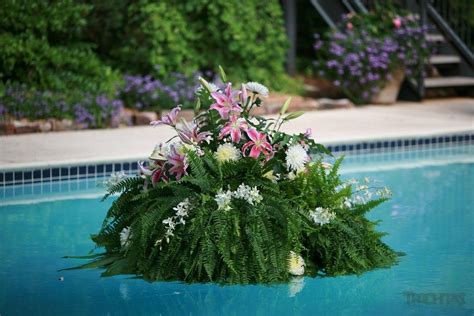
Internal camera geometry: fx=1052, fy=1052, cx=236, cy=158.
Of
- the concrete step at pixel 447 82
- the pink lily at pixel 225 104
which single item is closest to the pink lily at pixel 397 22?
the concrete step at pixel 447 82

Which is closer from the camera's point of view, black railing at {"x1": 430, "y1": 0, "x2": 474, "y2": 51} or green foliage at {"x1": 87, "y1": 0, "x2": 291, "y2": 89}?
green foliage at {"x1": 87, "y1": 0, "x2": 291, "y2": 89}

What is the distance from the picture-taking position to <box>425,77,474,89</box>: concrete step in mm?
11622

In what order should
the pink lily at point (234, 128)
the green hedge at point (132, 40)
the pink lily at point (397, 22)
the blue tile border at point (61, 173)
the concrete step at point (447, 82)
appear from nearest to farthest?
the pink lily at point (234, 128)
the blue tile border at point (61, 173)
the green hedge at point (132, 40)
the pink lily at point (397, 22)
the concrete step at point (447, 82)

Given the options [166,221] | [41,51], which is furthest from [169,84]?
[166,221]

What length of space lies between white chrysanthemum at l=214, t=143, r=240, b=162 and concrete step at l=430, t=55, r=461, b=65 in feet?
24.6

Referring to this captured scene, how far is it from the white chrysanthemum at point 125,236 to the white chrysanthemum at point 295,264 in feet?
2.41

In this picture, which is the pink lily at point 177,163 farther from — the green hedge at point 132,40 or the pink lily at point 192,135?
the green hedge at point 132,40

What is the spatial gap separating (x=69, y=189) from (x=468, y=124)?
3.95m

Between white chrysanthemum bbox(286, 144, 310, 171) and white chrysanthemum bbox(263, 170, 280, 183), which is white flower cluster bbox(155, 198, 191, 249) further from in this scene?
white chrysanthemum bbox(286, 144, 310, 171)

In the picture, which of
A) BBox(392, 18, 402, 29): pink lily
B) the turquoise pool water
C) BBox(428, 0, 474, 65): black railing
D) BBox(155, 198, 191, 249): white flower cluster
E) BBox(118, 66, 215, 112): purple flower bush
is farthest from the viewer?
BBox(428, 0, 474, 65): black railing

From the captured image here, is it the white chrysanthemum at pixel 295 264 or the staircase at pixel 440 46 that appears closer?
the white chrysanthemum at pixel 295 264

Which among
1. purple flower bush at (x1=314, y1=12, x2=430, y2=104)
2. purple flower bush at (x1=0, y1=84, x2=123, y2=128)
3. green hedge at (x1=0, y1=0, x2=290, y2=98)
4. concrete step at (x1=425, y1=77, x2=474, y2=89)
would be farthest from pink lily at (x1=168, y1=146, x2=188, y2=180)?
concrete step at (x1=425, y1=77, x2=474, y2=89)

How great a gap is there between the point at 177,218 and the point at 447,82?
7.61 meters

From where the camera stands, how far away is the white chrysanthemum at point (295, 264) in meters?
4.68
